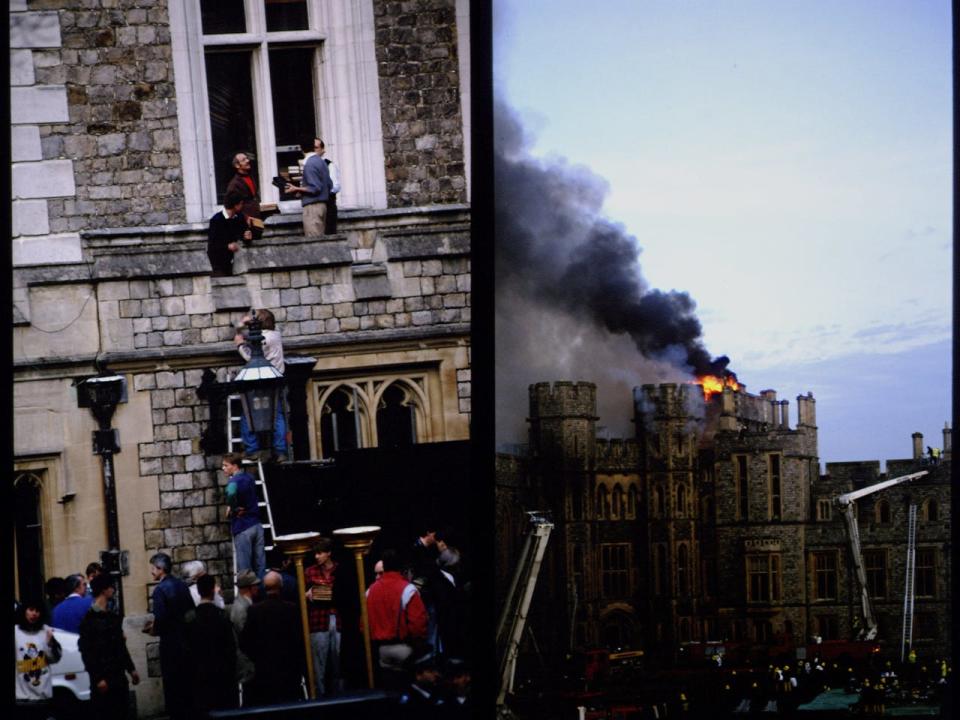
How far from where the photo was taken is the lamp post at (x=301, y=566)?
7.30 m

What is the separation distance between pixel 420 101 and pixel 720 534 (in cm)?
251

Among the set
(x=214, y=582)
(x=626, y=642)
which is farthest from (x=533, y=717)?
(x=214, y=582)

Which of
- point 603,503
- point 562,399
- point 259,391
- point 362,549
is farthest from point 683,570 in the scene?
point 259,391

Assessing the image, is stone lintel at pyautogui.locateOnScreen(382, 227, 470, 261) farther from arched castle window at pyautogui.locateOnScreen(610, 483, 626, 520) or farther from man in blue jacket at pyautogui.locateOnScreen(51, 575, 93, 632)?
man in blue jacket at pyautogui.locateOnScreen(51, 575, 93, 632)

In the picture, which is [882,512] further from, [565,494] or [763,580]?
[565,494]

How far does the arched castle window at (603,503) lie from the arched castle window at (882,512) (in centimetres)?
129

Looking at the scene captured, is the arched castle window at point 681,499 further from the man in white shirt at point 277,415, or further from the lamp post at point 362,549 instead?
Result: the man in white shirt at point 277,415

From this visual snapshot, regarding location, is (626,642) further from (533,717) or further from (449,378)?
(449,378)

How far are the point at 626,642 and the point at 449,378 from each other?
152 centimetres

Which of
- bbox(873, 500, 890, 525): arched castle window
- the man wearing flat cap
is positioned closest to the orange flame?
bbox(873, 500, 890, 525): arched castle window

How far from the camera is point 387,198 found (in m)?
7.52

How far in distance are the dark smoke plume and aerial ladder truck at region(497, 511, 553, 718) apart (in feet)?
1.74

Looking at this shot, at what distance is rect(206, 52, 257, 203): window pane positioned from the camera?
A: 7.39m

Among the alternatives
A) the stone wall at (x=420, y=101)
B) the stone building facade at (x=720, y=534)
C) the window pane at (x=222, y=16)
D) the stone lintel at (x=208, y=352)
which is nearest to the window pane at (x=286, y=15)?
the window pane at (x=222, y=16)
